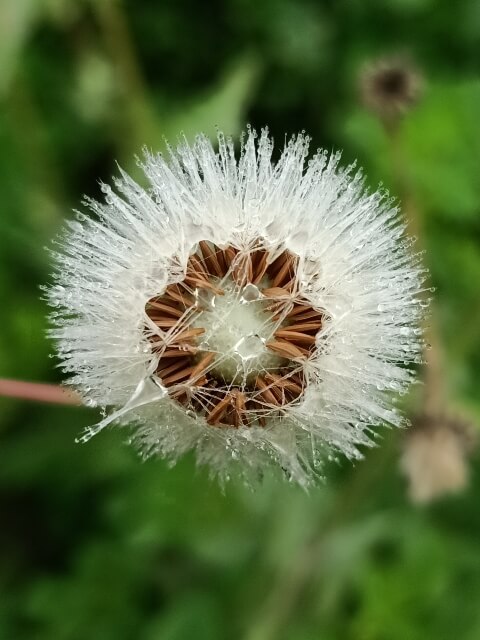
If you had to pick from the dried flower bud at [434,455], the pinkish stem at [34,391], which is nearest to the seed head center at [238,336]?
the pinkish stem at [34,391]

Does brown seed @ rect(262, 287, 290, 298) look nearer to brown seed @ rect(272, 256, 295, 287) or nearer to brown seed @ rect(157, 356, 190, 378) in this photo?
brown seed @ rect(272, 256, 295, 287)

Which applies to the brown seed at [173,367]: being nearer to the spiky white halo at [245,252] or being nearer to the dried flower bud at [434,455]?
the spiky white halo at [245,252]

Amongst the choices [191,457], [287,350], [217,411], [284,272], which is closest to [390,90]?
[284,272]

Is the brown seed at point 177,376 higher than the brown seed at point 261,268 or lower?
lower

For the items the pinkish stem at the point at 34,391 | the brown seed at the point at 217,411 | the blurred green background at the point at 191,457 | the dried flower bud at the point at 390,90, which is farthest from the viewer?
the blurred green background at the point at 191,457

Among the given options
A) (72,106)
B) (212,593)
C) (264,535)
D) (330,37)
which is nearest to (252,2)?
(330,37)

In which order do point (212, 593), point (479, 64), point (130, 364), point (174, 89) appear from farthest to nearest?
point (174, 89) → point (479, 64) → point (212, 593) → point (130, 364)

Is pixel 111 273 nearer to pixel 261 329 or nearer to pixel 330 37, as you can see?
pixel 261 329
